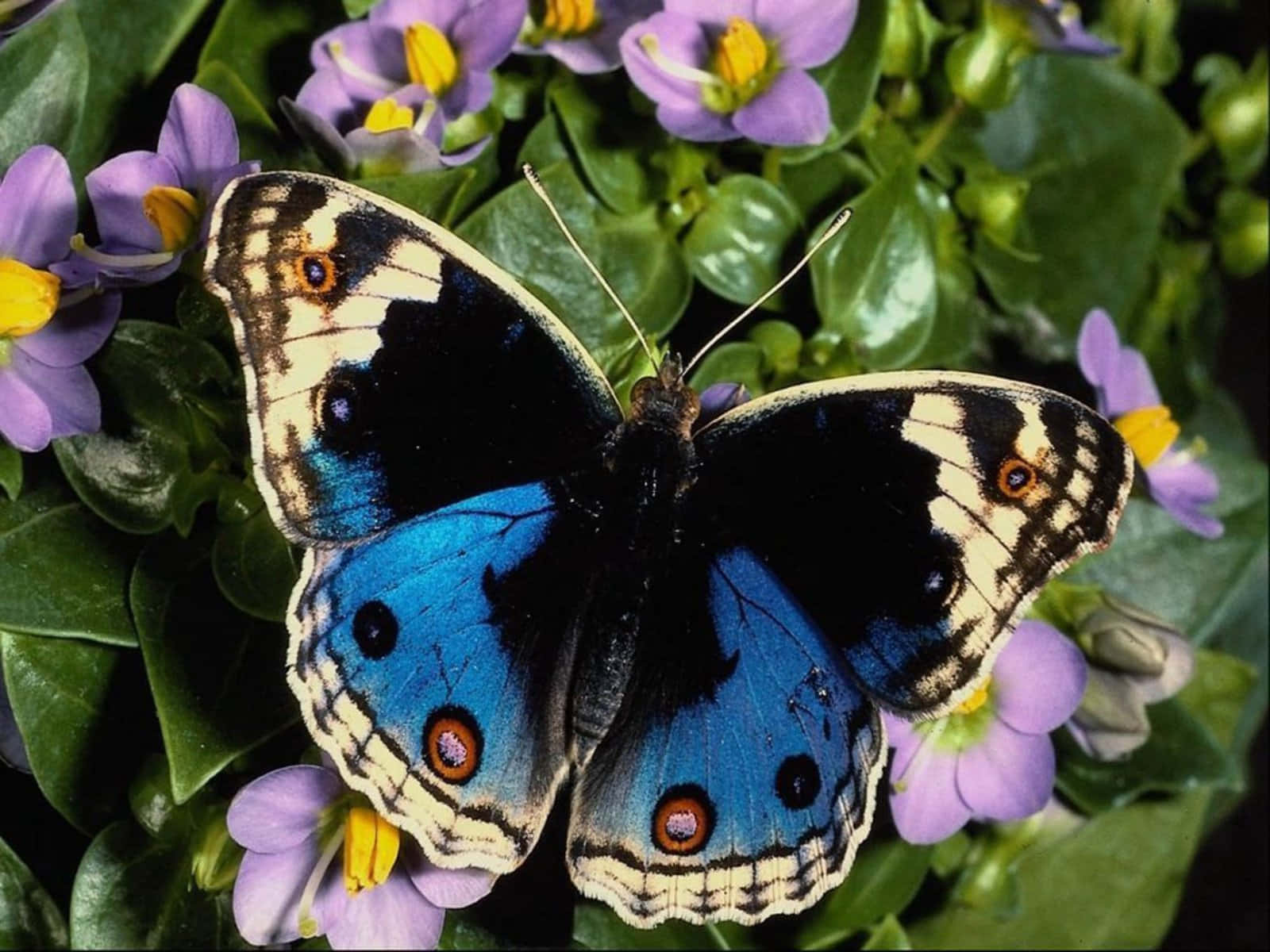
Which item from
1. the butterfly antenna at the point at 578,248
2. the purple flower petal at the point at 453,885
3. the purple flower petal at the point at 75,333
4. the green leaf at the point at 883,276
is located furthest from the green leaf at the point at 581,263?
the purple flower petal at the point at 453,885

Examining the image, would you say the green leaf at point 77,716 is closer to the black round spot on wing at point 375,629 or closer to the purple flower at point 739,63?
the black round spot on wing at point 375,629

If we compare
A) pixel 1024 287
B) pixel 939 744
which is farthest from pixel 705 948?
pixel 1024 287

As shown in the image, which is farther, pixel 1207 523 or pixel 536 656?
pixel 1207 523

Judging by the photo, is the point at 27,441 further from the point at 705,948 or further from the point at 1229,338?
the point at 1229,338

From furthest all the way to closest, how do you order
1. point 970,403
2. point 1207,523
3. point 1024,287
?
1. point 1024,287
2. point 1207,523
3. point 970,403

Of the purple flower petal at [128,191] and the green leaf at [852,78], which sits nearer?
the purple flower petal at [128,191]

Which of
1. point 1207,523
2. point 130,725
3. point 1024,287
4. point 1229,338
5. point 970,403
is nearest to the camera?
point 970,403

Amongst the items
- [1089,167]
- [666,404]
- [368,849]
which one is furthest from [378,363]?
[1089,167]
